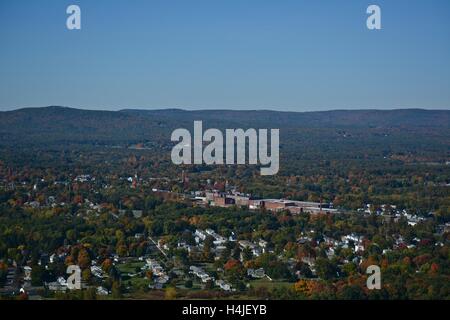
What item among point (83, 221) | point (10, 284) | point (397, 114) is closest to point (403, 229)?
point (83, 221)

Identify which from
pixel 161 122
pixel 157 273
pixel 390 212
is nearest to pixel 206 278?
pixel 157 273

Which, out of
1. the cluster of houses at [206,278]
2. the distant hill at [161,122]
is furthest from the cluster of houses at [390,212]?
the distant hill at [161,122]

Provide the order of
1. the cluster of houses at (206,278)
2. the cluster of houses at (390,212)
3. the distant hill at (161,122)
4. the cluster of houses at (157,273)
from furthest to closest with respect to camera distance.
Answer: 1. the distant hill at (161,122)
2. the cluster of houses at (390,212)
3. the cluster of houses at (157,273)
4. the cluster of houses at (206,278)

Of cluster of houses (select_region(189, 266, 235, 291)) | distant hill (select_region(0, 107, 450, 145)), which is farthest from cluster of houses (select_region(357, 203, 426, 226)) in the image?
distant hill (select_region(0, 107, 450, 145))

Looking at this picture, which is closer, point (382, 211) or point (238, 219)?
point (238, 219)

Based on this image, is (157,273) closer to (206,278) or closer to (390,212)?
(206,278)

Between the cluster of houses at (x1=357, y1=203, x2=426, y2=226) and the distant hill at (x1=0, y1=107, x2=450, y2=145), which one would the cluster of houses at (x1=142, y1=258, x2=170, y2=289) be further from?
the distant hill at (x1=0, y1=107, x2=450, y2=145)

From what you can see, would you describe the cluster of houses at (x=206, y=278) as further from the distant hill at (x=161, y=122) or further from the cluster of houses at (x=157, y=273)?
the distant hill at (x=161, y=122)
